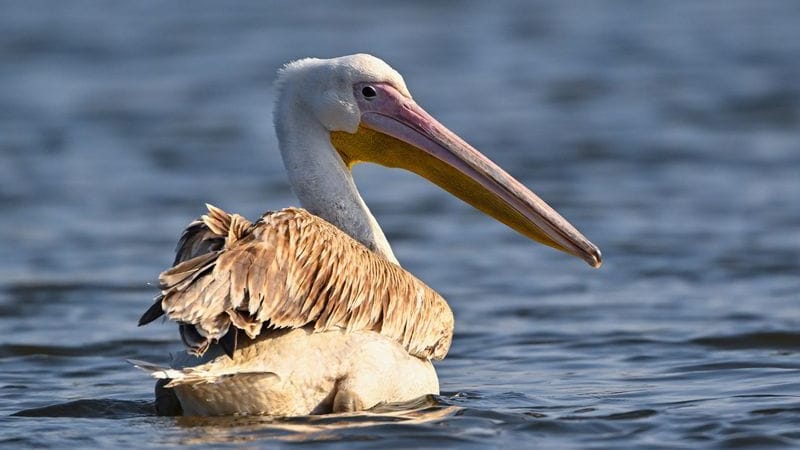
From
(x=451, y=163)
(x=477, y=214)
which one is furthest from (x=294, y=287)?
(x=477, y=214)

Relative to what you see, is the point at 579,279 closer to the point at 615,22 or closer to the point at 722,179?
the point at 722,179

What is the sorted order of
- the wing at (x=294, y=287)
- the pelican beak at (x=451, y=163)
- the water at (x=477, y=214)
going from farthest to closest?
the pelican beak at (x=451, y=163) → the water at (x=477, y=214) → the wing at (x=294, y=287)

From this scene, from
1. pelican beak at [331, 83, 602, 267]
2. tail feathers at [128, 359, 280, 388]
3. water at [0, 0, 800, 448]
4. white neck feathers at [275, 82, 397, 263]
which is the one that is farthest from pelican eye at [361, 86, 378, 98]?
tail feathers at [128, 359, 280, 388]

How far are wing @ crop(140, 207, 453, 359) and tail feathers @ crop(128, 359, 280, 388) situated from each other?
15 centimetres

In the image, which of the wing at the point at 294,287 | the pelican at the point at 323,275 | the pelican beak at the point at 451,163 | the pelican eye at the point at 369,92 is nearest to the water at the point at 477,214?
the pelican at the point at 323,275

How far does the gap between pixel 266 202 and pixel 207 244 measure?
227 inches

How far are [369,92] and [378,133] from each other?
7.9 inches

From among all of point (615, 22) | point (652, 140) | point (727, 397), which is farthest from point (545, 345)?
point (615, 22)

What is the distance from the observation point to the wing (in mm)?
4824

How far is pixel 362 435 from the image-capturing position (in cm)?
502

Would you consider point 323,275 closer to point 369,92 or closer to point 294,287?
point 294,287

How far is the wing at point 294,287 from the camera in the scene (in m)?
4.82

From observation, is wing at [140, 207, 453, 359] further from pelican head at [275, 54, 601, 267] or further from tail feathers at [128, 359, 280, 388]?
pelican head at [275, 54, 601, 267]

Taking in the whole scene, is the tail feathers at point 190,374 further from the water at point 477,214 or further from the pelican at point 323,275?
the water at point 477,214
